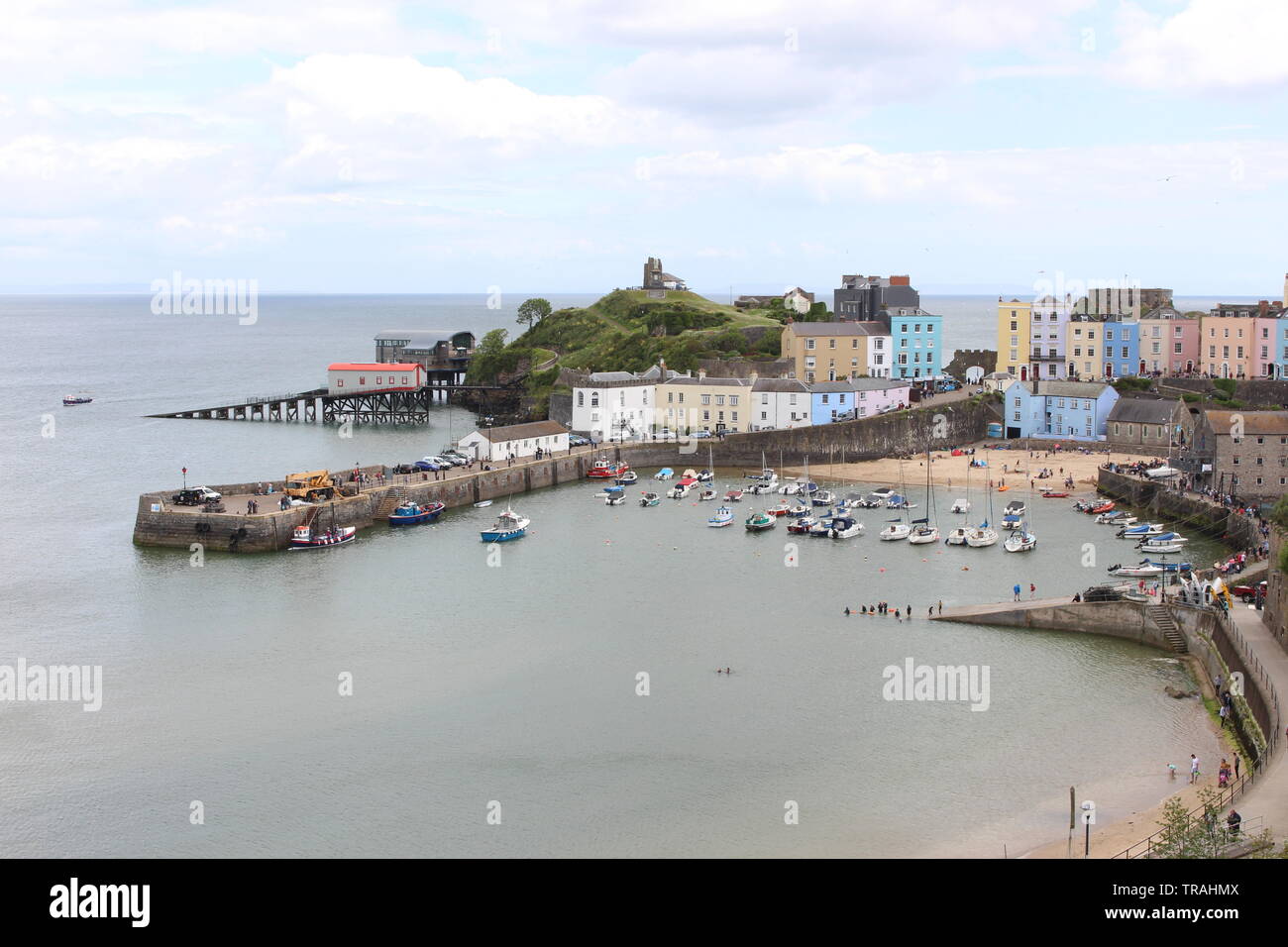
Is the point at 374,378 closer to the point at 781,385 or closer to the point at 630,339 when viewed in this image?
the point at 630,339

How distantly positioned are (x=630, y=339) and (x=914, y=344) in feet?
70.8

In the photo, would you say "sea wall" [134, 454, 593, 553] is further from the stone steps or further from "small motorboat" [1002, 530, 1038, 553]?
the stone steps

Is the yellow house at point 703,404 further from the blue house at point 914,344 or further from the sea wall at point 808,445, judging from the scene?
the blue house at point 914,344

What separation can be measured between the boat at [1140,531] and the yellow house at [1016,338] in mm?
32373

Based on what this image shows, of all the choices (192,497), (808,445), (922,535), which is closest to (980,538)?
(922,535)

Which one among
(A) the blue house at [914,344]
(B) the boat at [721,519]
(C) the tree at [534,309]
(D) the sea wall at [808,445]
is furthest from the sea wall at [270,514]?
(C) the tree at [534,309]

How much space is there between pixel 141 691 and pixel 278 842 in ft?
34.5

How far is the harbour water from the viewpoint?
2428cm

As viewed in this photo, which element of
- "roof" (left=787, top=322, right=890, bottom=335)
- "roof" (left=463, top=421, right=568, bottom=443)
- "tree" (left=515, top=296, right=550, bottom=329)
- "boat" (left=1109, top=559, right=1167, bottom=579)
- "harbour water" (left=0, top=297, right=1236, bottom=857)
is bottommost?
"harbour water" (left=0, top=297, right=1236, bottom=857)

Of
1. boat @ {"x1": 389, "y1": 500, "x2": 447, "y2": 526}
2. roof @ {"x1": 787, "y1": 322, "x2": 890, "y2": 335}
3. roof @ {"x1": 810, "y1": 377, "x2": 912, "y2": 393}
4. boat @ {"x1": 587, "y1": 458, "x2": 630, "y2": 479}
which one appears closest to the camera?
boat @ {"x1": 389, "y1": 500, "x2": 447, "y2": 526}

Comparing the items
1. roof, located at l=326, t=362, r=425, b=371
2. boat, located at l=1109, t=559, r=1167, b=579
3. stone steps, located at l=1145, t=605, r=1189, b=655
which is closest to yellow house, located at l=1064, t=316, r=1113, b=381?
boat, located at l=1109, t=559, r=1167, b=579

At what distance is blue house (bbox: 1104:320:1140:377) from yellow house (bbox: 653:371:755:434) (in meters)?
22.9

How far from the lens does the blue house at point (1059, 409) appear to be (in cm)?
6969

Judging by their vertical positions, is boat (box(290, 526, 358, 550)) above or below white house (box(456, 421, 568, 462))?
below
